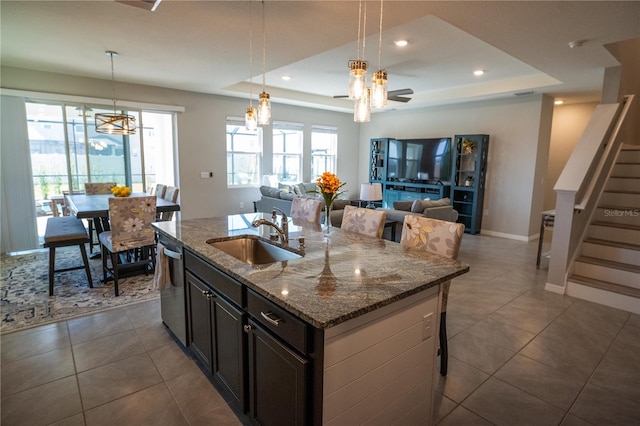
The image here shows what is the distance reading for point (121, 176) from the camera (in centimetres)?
594

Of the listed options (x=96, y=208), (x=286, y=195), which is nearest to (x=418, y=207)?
(x=286, y=195)

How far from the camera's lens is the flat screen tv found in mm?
7375

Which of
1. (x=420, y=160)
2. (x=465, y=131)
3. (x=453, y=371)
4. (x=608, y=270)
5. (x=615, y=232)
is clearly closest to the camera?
(x=453, y=371)

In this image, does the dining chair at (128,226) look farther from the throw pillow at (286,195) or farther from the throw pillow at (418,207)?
the throw pillow at (418,207)

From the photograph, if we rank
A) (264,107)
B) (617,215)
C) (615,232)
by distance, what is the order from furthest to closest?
(617,215) → (615,232) → (264,107)

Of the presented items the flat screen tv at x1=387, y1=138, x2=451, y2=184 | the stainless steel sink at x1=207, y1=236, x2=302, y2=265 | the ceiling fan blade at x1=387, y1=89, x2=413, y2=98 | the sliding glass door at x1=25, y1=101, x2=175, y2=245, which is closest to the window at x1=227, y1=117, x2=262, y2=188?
the sliding glass door at x1=25, y1=101, x2=175, y2=245

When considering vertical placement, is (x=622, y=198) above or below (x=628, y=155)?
below

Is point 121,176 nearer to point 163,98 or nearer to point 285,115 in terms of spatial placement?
point 163,98

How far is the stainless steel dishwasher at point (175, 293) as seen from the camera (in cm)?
245

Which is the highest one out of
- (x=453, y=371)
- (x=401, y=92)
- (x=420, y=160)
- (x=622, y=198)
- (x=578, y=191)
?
(x=401, y=92)

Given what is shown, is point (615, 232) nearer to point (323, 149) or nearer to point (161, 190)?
point (161, 190)

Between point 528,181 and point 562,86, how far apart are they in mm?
1709

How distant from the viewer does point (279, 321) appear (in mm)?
1429

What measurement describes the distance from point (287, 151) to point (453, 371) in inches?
261
